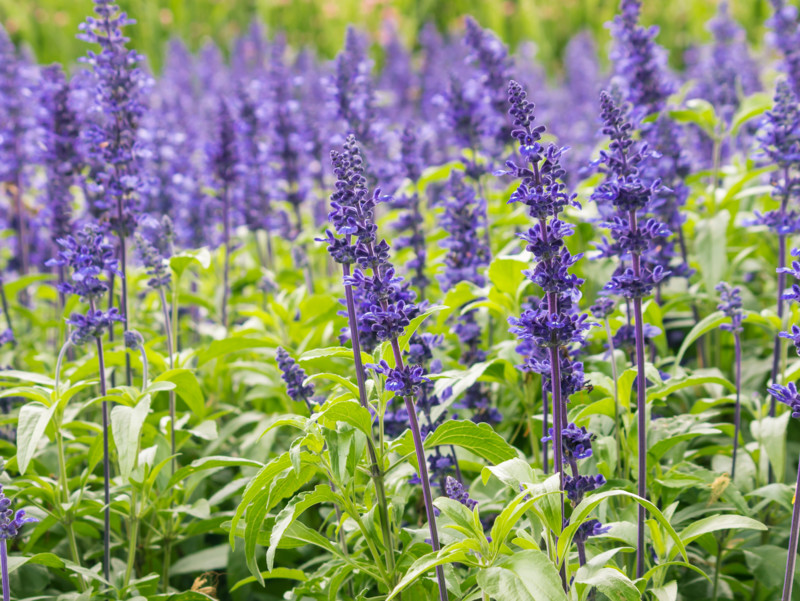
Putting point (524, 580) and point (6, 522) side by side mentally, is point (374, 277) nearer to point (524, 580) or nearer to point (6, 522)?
point (524, 580)

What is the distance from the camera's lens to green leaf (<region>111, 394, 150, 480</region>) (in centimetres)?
311

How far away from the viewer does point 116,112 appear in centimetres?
428

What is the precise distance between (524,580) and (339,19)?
16881mm

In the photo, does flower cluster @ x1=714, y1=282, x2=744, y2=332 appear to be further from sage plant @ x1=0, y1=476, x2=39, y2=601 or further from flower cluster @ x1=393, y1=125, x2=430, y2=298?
sage plant @ x1=0, y1=476, x2=39, y2=601

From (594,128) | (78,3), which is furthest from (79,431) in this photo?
(78,3)

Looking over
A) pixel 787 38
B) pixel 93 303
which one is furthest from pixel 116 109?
pixel 787 38

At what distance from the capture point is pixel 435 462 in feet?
11.6

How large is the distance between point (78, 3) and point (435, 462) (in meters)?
17.0

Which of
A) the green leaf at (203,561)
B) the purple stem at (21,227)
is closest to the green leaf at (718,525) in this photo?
the green leaf at (203,561)

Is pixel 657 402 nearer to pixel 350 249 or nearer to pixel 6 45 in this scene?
pixel 350 249

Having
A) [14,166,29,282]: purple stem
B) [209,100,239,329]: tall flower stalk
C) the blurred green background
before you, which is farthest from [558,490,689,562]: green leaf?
the blurred green background

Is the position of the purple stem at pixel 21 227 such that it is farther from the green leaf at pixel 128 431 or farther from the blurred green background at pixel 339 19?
the blurred green background at pixel 339 19

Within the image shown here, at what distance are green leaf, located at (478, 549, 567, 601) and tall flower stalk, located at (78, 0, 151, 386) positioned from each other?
2614 millimetres

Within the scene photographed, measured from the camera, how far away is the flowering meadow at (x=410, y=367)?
2.69 meters
